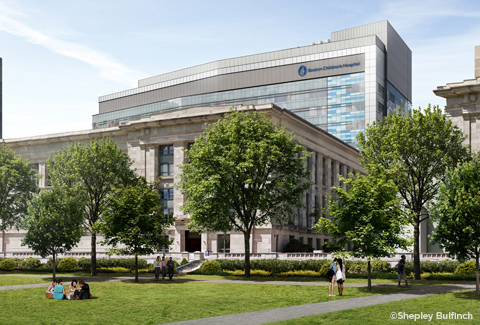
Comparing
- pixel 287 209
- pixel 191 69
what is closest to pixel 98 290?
pixel 287 209

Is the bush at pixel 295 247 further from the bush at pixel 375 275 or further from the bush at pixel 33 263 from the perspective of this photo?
the bush at pixel 33 263

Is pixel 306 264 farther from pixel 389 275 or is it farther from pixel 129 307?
pixel 129 307

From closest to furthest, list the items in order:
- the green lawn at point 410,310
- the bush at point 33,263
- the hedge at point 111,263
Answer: the green lawn at point 410,310
the hedge at point 111,263
the bush at point 33,263

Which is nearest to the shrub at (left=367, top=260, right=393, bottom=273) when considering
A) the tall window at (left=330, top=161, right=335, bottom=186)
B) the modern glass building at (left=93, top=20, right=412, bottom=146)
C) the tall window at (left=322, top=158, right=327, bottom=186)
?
the tall window at (left=322, top=158, right=327, bottom=186)

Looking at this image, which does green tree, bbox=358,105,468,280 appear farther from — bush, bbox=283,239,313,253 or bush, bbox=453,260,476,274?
bush, bbox=283,239,313,253

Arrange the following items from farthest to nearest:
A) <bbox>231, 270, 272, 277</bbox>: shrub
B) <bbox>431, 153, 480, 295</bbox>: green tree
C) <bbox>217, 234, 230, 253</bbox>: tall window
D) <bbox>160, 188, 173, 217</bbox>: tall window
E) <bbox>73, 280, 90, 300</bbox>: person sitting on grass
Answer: <bbox>160, 188, 173, 217</bbox>: tall window → <bbox>217, 234, 230, 253</bbox>: tall window → <bbox>231, 270, 272, 277</bbox>: shrub → <bbox>73, 280, 90, 300</bbox>: person sitting on grass → <bbox>431, 153, 480, 295</bbox>: green tree

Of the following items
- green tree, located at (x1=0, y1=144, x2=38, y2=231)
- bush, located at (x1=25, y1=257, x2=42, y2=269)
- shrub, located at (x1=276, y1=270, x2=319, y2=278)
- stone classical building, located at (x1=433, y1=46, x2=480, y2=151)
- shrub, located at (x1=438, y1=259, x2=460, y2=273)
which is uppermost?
stone classical building, located at (x1=433, y1=46, x2=480, y2=151)

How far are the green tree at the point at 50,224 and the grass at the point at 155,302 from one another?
839cm

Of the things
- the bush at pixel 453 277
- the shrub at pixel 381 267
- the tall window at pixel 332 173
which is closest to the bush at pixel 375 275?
the shrub at pixel 381 267

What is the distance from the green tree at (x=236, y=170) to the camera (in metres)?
48.6

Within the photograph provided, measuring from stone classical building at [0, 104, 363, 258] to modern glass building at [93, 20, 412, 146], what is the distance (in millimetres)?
36282

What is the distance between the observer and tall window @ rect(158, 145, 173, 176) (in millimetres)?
75812

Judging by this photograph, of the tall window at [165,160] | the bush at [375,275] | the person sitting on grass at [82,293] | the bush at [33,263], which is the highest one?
the tall window at [165,160]

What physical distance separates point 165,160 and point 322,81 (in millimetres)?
60521
